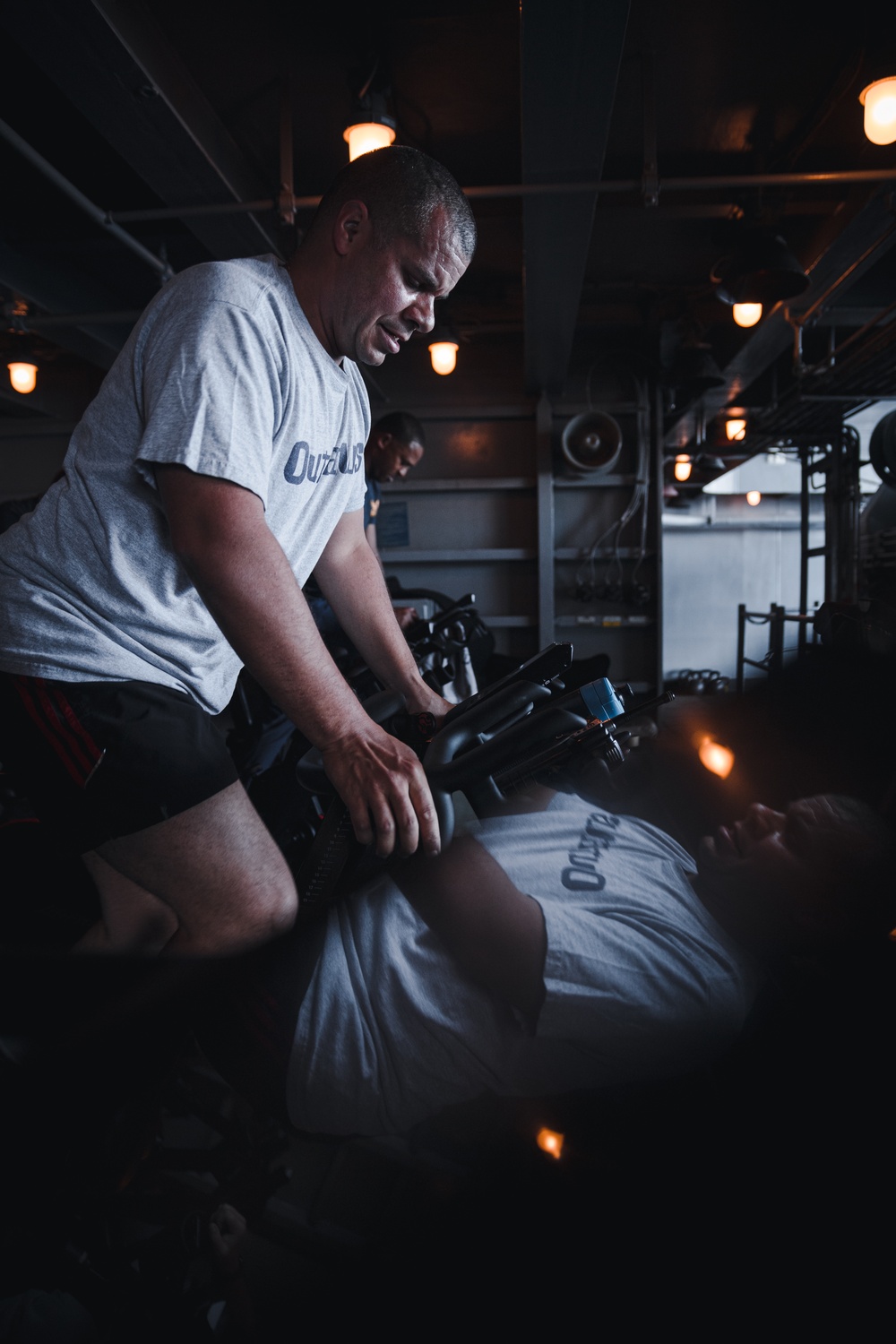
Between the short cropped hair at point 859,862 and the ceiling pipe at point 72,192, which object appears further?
the ceiling pipe at point 72,192

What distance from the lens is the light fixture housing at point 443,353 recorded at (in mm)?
4328

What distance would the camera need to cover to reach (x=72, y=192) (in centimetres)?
275

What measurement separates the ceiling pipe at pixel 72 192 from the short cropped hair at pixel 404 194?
2.08 metres

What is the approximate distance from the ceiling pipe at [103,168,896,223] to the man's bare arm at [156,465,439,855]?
2262 millimetres

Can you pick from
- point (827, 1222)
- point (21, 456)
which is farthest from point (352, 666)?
point (21, 456)

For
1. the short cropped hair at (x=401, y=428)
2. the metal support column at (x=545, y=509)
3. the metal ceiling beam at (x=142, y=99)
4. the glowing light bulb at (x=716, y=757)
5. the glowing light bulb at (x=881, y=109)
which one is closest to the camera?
the glowing light bulb at (x=716, y=757)

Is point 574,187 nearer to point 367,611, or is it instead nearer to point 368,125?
point 368,125

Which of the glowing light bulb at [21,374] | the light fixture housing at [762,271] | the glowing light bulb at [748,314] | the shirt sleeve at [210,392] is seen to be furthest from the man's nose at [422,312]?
the glowing light bulb at [21,374]

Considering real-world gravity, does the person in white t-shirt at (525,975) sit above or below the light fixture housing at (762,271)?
below

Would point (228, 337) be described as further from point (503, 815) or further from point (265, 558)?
point (503, 815)

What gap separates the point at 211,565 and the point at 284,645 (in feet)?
0.41

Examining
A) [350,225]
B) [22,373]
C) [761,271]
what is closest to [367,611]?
[350,225]

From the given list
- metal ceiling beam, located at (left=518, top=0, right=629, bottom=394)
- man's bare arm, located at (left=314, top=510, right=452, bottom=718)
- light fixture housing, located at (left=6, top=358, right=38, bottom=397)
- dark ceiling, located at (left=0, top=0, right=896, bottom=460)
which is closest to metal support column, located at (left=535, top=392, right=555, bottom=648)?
dark ceiling, located at (left=0, top=0, right=896, bottom=460)

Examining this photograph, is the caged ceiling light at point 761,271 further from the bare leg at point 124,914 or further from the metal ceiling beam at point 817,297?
the bare leg at point 124,914
